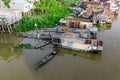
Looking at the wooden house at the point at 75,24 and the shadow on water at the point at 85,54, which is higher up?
the wooden house at the point at 75,24

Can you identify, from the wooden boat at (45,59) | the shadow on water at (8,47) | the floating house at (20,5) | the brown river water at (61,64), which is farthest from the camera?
the floating house at (20,5)

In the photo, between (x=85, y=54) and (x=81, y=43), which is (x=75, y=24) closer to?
(x=81, y=43)

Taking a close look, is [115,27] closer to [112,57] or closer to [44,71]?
[112,57]

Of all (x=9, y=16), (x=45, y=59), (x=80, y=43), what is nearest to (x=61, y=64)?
(x=45, y=59)

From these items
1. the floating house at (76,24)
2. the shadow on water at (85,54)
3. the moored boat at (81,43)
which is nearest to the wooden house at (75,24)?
the floating house at (76,24)

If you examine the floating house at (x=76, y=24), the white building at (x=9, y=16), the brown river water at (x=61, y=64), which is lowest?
the brown river water at (x=61, y=64)

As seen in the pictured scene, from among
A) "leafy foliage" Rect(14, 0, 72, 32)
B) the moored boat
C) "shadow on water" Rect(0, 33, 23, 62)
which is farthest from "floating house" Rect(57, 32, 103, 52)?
"leafy foliage" Rect(14, 0, 72, 32)

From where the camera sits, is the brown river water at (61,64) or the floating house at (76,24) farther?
the floating house at (76,24)

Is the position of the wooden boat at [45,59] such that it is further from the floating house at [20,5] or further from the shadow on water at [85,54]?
the floating house at [20,5]

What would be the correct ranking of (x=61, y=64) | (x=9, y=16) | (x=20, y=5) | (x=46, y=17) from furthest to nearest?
(x=20, y=5) < (x=46, y=17) < (x=9, y=16) < (x=61, y=64)

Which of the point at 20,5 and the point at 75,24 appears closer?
the point at 75,24
